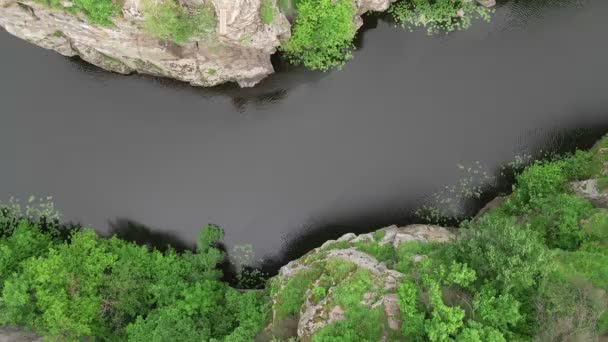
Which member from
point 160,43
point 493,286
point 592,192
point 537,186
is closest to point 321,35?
point 160,43

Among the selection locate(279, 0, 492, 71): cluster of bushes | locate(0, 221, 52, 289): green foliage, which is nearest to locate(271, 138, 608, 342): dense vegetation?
locate(279, 0, 492, 71): cluster of bushes

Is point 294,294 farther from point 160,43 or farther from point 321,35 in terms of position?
point 160,43

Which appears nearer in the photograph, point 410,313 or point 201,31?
point 410,313

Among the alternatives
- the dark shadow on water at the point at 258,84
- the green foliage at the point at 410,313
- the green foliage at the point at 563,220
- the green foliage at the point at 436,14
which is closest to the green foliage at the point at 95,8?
the dark shadow on water at the point at 258,84

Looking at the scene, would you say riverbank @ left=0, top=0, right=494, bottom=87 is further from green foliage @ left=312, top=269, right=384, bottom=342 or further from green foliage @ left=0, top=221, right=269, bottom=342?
green foliage @ left=312, top=269, right=384, bottom=342

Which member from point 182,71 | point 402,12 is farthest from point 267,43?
point 402,12

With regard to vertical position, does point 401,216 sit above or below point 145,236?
above

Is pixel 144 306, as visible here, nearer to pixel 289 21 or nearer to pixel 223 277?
pixel 223 277

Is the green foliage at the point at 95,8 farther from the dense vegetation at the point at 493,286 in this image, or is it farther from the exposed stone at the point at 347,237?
the exposed stone at the point at 347,237
